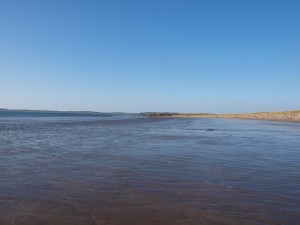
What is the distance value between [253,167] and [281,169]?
32.0 inches

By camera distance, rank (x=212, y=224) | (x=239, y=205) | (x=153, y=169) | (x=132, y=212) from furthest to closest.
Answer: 1. (x=153, y=169)
2. (x=239, y=205)
3. (x=132, y=212)
4. (x=212, y=224)

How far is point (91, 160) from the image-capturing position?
389 inches

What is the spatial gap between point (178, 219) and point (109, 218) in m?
1.15

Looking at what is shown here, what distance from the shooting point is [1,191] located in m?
5.95

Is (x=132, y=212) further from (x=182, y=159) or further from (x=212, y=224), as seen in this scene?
(x=182, y=159)

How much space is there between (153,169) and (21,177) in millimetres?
3683

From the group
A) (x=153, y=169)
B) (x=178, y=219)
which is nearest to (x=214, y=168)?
(x=153, y=169)

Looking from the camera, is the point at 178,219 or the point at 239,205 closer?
the point at 178,219

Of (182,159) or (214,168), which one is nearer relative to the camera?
(214,168)

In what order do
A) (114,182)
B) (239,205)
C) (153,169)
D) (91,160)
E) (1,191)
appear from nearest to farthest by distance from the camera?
1. (239,205)
2. (1,191)
3. (114,182)
4. (153,169)
5. (91,160)

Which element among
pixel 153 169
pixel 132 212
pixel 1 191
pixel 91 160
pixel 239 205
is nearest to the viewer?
pixel 132 212

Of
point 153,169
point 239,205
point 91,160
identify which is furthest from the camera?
point 91,160

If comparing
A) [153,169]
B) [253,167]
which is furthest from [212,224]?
[253,167]

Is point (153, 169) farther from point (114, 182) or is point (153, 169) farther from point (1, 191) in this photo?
point (1, 191)
